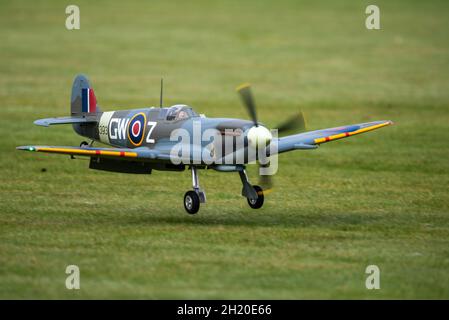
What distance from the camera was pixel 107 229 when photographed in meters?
19.0

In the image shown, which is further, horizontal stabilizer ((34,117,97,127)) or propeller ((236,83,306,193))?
horizontal stabilizer ((34,117,97,127))

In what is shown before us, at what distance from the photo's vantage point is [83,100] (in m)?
23.3

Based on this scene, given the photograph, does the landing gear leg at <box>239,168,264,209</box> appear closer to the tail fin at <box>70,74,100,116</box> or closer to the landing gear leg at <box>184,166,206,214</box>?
the landing gear leg at <box>184,166,206,214</box>

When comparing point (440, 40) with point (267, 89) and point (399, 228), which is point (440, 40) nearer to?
point (267, 89)

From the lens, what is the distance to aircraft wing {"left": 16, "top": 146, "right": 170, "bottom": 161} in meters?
18.3

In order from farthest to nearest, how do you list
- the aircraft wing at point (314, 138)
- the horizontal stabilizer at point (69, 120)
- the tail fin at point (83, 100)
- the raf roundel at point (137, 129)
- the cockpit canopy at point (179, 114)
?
the tail fin at point (83, 100) → the horizontal stabilizer at point (69, 120) → the raf roundel at point (137, 129) → the cockpit canopy at point (179, 114) → the aircraft wing at point (314, 138)

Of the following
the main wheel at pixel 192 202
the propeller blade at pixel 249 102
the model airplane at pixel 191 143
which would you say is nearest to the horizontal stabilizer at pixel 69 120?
the model airplane at pixel 191 143

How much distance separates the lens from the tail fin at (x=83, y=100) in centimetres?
2316

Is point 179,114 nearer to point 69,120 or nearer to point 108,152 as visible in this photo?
point 108,152

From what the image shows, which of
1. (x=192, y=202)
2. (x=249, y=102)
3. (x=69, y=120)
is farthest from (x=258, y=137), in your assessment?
(x=69, y=120)

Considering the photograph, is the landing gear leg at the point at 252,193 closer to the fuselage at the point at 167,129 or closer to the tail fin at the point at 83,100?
the fuselage at the point at 167,129

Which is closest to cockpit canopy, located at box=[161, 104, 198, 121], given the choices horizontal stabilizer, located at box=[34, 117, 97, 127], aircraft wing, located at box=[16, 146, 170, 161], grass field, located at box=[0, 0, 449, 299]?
aircraft wing, located at box=[16, 146, 170, 161]

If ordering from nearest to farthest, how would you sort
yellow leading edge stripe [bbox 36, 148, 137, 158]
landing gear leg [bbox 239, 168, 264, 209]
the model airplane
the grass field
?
the grass field
yellow leading edge stripe [bbox 36, 148, 137, 158]
the model airplane
landing gear leg [bbox 239, 168, 264, 209]

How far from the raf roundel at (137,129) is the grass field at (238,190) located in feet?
5.57
